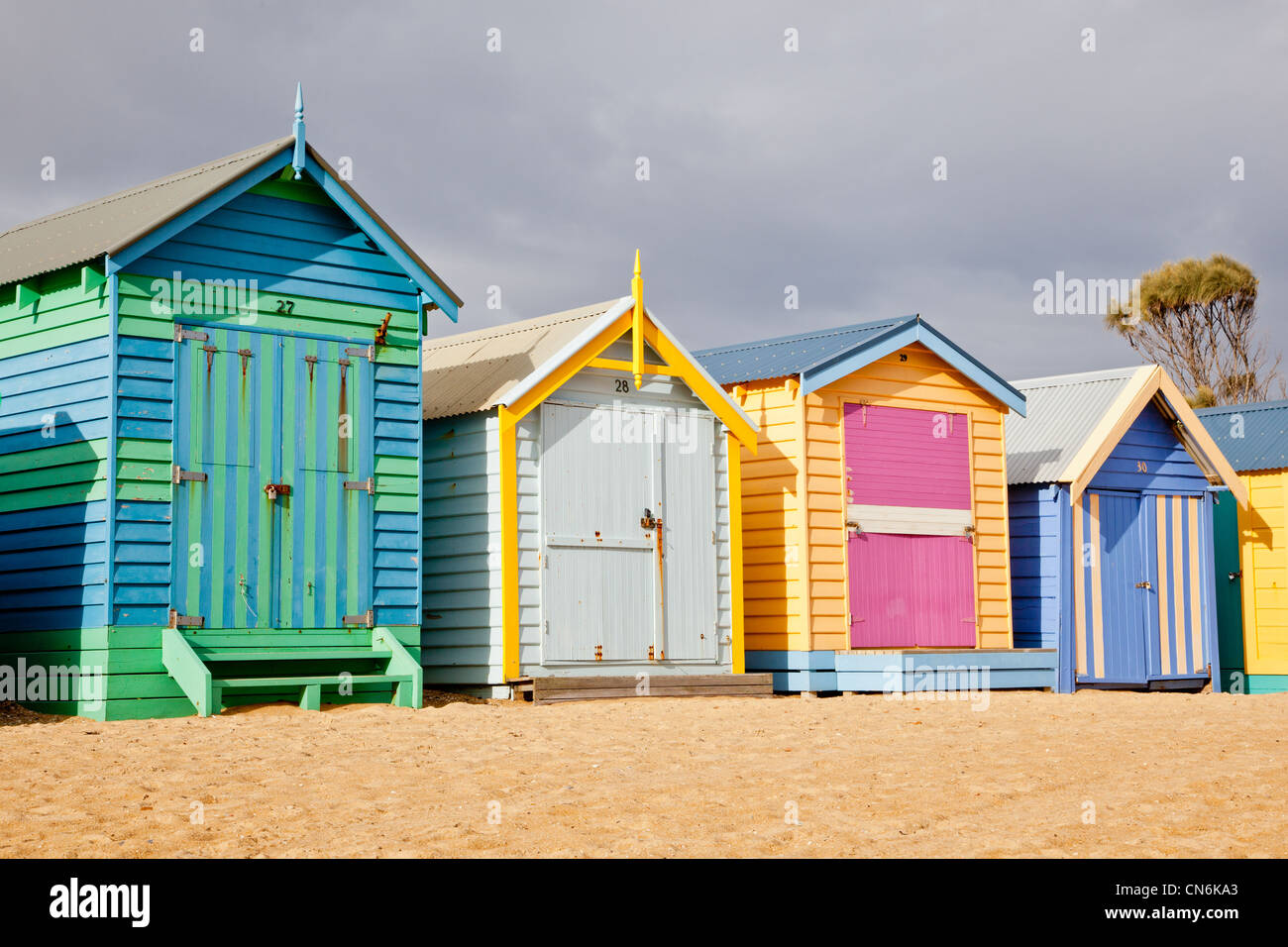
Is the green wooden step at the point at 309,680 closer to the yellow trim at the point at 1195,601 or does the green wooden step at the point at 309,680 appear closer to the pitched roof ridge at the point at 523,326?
the pitched roof ridge at the point at 523,326

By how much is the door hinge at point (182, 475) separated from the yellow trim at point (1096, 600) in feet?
36.5

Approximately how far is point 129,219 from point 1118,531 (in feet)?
40.6

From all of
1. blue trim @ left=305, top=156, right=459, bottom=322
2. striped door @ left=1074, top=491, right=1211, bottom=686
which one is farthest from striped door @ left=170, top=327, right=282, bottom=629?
striped door @ left=1074, top=491, right=1211, bottom=686

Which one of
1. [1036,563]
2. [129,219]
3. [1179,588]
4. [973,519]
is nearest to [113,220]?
[129,219]

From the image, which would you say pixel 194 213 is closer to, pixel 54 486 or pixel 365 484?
pixel 54 486

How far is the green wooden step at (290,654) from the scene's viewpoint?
1273 cm

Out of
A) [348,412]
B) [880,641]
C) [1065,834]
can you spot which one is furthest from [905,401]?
[1065,834]

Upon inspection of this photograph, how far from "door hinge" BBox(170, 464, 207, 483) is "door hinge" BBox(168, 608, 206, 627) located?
1.09 m

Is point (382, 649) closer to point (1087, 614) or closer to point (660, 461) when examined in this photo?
point (660, 461)

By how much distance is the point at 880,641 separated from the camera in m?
16.8

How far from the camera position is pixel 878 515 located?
17031 mm

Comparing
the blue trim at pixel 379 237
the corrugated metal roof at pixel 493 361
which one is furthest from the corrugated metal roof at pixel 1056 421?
the blue trim at pixel 379 237

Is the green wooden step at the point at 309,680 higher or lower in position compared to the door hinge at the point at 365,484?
lower
